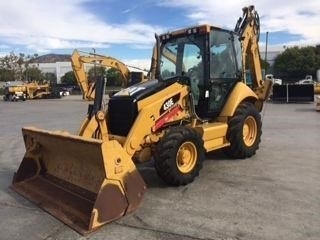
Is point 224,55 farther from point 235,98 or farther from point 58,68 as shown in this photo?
point 58,68

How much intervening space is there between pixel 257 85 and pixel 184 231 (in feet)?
19.2

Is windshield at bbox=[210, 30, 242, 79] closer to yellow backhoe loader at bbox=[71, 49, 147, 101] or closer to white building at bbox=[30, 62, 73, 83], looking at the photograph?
yellow backhoe loader at bbox=[71, 49, 147, 101]

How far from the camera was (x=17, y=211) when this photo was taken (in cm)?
626

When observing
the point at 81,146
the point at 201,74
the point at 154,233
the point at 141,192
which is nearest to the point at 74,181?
the point at 81,146

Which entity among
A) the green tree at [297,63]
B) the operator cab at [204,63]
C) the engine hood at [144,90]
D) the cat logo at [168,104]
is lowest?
the cat logo at [168,104]

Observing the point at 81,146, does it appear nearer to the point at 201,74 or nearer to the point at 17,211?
the point at 17,211

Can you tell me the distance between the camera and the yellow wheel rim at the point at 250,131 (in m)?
9.03

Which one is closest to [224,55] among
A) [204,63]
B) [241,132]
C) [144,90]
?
[204,63]

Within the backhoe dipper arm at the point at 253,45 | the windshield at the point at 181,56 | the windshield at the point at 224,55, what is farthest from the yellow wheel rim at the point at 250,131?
the windshield at the point at 181,56

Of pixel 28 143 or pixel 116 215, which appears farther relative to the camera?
pixel 28 143

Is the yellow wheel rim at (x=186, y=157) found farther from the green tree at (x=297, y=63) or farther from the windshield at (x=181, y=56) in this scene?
the green tree at (x=297, y=63)

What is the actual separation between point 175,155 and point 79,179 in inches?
55.4

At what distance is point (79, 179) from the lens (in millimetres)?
6441

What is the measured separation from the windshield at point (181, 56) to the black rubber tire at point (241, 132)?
1134 mm
